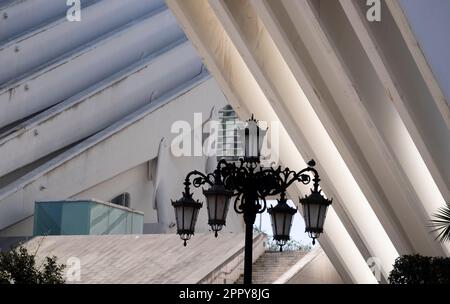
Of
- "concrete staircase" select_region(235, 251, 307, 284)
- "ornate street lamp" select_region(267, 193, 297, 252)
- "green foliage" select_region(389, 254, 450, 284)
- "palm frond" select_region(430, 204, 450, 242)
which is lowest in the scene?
"ornate street lamp" select_region(267, 193, 297, 252)

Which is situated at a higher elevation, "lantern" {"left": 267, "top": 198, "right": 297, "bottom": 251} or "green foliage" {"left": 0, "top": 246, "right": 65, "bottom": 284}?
"green foliage" {"left": 0, "top": 246, "right": 65, "bottom": 284}

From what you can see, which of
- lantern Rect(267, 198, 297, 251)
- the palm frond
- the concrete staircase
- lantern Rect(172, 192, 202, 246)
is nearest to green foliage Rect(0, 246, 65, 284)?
lantern Rect(172, 192, 202, 246)

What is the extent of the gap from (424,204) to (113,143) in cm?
1572

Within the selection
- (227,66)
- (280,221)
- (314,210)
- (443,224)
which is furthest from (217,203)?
(227,66)

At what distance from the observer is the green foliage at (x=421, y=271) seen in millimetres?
10719

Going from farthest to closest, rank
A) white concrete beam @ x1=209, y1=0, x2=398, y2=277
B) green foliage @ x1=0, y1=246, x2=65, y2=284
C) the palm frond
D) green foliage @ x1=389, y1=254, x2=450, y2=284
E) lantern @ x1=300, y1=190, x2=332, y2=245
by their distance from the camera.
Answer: white concrete beam @ x1=209, y1=0, x2=398, y2=277, green foliage @ x1=0, y1=246, x2=65, y2=284, the palm frond, green foliage @ x1=389, y1=254, x2=450, y2=284, lantern @ x1=300, y1=190, x2=332, y2=245

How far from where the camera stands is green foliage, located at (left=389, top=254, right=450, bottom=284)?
10.7 metres

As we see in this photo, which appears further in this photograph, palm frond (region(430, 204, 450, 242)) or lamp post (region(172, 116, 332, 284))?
palm frond (region(430, 204, 450, 242))

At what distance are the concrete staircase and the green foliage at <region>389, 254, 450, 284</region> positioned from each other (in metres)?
5.73

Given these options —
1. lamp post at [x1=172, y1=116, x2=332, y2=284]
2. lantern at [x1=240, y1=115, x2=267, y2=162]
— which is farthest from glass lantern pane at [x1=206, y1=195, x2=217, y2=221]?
lantern at [x1=240, y1=115, x2=267, y2=162]

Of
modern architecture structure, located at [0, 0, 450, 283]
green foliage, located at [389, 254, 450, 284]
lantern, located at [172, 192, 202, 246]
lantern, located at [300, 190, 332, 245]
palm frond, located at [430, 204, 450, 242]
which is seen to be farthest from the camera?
modern architecture structure, located at [0, 0, 450, 283]

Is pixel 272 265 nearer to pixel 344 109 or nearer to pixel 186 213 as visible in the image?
pixel 344 109

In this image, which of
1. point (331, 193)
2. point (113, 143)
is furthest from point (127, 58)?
point (331, 193)

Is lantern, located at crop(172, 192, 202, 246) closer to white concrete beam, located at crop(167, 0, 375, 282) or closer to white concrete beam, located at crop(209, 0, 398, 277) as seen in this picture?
white concrete beam, located at crop(209, 0, 398, 277)
